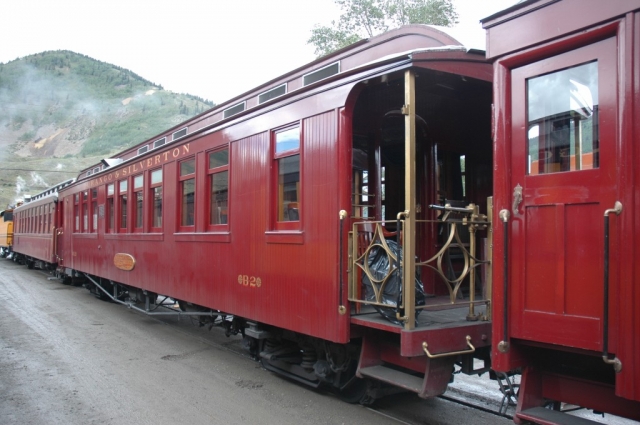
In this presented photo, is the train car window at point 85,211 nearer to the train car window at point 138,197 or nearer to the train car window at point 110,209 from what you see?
the train car window at point 110,209

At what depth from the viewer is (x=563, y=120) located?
305 cm

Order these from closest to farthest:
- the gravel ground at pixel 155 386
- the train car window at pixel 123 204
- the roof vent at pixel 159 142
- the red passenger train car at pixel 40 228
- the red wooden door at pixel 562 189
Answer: the red wooden door at pixel 562 189 → the gravel ground at pixel 155 386 → the roof vent at pixel 159 142 → the train car window at pixel 123 204 → the red passenger train car at pixel 40 228

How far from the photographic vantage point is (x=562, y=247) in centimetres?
292

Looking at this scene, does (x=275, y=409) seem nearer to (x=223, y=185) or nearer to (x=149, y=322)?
(x=223, y=185)

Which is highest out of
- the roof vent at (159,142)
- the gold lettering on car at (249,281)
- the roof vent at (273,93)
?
the roof vent at (273,93)

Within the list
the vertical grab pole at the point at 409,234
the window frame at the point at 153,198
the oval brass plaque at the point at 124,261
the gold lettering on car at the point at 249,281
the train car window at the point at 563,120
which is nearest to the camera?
the train car window at the point at 563,120

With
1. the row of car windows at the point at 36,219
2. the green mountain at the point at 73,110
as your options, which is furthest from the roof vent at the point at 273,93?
the green mountain at the point at 73,110

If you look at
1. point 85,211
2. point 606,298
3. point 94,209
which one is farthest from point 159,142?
point 606,298

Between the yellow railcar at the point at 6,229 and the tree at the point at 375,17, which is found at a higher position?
the tree at the point at 375,17

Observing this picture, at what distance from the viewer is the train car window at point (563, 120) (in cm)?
288

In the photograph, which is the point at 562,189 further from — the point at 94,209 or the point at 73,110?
the point at 73,110

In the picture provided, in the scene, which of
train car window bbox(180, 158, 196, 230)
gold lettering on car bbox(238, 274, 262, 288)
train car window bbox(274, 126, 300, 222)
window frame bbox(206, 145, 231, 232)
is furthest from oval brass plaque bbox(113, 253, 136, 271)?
train car window bbox(274, 126, 300, 222)

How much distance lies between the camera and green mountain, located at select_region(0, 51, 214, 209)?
94.4 metres

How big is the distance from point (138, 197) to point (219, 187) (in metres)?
3.49
